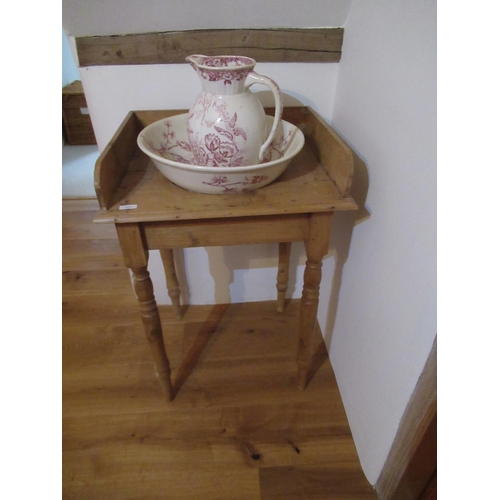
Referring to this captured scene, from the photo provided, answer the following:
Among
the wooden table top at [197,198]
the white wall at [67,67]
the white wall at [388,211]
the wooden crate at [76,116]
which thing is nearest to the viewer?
the white wall at [388,211]

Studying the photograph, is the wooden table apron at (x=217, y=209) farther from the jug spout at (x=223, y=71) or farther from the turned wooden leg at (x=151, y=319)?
the jug spout at (x=223, y=71)

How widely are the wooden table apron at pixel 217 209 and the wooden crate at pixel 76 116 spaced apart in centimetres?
199

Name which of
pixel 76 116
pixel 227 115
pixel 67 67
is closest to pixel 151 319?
pixel 227 115

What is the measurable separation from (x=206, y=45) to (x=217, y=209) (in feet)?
1.46

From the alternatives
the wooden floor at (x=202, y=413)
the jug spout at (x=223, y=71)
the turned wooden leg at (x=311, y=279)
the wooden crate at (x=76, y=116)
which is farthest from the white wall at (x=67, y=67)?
the turned wooden leg at (x=311, y=279)

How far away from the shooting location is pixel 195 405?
103 centimetres

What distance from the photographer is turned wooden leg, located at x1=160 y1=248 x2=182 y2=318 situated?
112 cm

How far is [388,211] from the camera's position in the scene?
26.5 inches

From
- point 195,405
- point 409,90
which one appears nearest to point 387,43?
point 409,90

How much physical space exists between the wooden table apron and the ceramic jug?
82mm

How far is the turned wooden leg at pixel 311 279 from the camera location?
0.70 metres

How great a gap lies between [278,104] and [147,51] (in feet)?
1.32

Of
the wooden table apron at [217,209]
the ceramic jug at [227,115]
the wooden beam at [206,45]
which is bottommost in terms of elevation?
the wooden table apron at [217,209]
